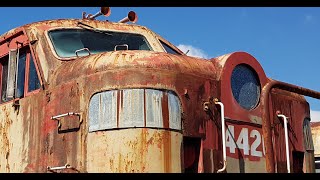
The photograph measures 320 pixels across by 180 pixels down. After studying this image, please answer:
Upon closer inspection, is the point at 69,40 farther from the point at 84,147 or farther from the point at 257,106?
the point at 257,106

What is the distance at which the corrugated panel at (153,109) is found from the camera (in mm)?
4461

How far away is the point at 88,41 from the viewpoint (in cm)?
611

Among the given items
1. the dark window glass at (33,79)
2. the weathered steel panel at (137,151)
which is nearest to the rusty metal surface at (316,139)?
the dark window glass at (33,79)

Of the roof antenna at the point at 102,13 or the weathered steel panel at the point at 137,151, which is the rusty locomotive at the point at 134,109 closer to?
the weathered steel panel at the point at 137,151

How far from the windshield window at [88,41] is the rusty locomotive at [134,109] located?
0.01 m

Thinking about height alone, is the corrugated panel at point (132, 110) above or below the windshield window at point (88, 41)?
below

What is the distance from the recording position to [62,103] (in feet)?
16.6

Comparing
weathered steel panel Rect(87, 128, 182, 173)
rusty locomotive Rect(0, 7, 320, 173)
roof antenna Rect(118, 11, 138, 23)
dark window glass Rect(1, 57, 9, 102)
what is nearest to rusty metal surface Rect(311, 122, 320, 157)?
rusty locomotive Rect(0, 7, 320, 173)

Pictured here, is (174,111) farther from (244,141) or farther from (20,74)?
(20,74)

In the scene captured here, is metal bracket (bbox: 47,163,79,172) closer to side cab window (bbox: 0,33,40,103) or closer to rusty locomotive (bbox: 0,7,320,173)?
Result: rusty locomotive (bbox: 0,7,320,173)

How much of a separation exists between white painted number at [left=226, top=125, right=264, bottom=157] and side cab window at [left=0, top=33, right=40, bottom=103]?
2.22m

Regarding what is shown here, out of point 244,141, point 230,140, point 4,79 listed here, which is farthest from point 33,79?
point 244,141

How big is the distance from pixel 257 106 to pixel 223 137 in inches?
34.6

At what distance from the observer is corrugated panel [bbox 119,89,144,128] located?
443 centimetres
